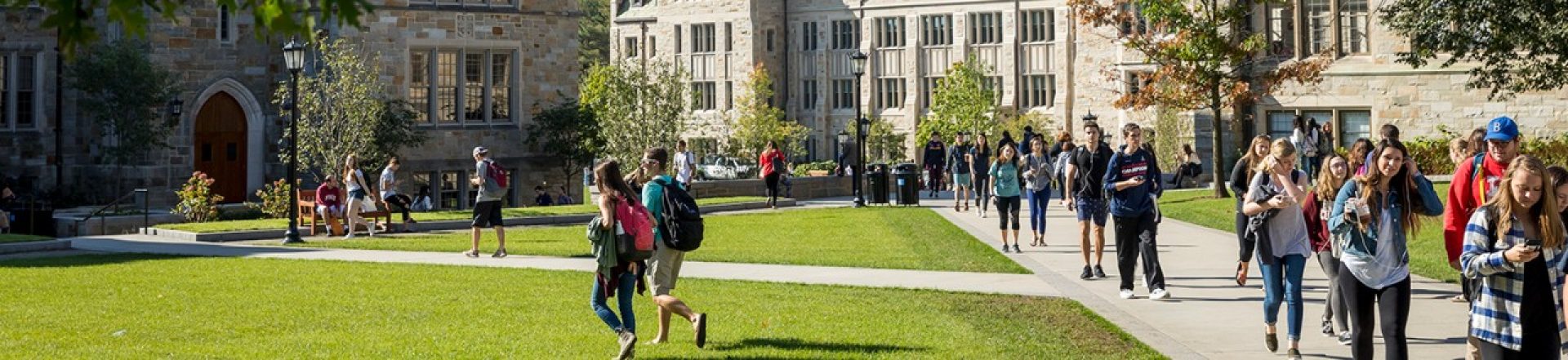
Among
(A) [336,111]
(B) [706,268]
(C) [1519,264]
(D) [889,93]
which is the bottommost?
(B) [706,268]

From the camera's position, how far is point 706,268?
20688mm

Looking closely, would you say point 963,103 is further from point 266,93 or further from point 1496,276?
point 1496,276

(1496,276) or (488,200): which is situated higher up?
(488,200)

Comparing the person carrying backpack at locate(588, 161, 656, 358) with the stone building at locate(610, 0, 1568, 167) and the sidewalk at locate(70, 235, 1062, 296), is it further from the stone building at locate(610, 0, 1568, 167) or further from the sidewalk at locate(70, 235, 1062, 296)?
the stone building at locate(610, 0, 1568, 167)

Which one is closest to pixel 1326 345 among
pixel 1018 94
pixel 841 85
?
pixel 1018 94

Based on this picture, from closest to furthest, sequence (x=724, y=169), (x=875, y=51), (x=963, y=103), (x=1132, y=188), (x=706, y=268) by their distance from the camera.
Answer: (x=1132, y=188), (x=706, y=268), (x=724, y=169), (x=963, y=103), (x=875, y=51)

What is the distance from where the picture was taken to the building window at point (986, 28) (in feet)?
264

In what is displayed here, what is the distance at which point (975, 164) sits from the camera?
111 feet

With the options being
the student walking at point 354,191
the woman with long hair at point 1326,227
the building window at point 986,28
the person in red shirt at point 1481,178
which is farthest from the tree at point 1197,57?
the building window at point 986,28

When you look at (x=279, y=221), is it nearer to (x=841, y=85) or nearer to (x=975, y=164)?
(x=975, y=164)

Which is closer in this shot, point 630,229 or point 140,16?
point 140,16

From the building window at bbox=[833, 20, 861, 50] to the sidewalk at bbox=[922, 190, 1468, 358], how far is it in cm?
6059

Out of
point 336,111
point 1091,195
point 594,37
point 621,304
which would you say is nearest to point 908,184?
point 336,111

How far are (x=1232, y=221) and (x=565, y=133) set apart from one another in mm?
17754
